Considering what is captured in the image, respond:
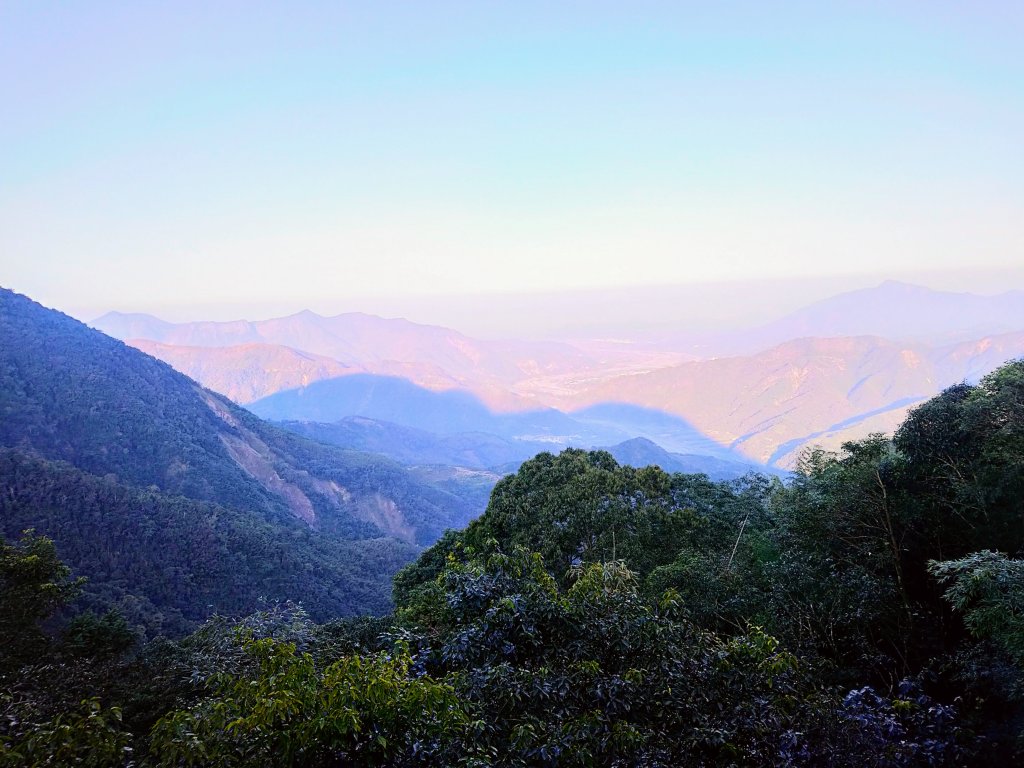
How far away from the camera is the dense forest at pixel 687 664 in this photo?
18.0 feet

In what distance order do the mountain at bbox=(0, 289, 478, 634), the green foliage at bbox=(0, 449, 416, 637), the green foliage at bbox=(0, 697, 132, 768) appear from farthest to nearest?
the mountain at bbox=(0, 289, 478, 634) → the green foliage at bbox=(0, 449, 416, 637) → the green foliage at bbox=(0, 697, 132, 768)

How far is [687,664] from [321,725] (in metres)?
4.09

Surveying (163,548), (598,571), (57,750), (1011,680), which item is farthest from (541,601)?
(163,548)

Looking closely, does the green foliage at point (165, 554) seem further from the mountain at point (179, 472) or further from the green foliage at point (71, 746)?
the green foliage at point (71, 746)

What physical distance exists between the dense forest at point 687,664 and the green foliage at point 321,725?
0.02 m

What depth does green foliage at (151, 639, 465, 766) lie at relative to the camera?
516cm

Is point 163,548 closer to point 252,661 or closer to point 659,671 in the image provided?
point 252,661

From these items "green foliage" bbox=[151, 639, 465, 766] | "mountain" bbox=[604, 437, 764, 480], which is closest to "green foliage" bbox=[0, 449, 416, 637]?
"green foliage" bbox=[151, 639, 465, 766]

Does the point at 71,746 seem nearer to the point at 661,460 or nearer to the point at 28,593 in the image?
the point at 28,593

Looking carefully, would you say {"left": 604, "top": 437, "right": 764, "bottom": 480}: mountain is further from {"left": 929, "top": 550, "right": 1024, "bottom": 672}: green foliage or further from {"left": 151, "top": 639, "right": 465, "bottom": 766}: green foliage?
{"left": 151, "top": 639, "right": 465, "bottom": 766}: green foliage

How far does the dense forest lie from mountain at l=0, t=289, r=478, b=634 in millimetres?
34983

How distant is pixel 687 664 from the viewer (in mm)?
7047

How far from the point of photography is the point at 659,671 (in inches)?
271

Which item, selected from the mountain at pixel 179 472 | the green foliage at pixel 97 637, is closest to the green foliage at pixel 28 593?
the green foliage at pixel 97 637
